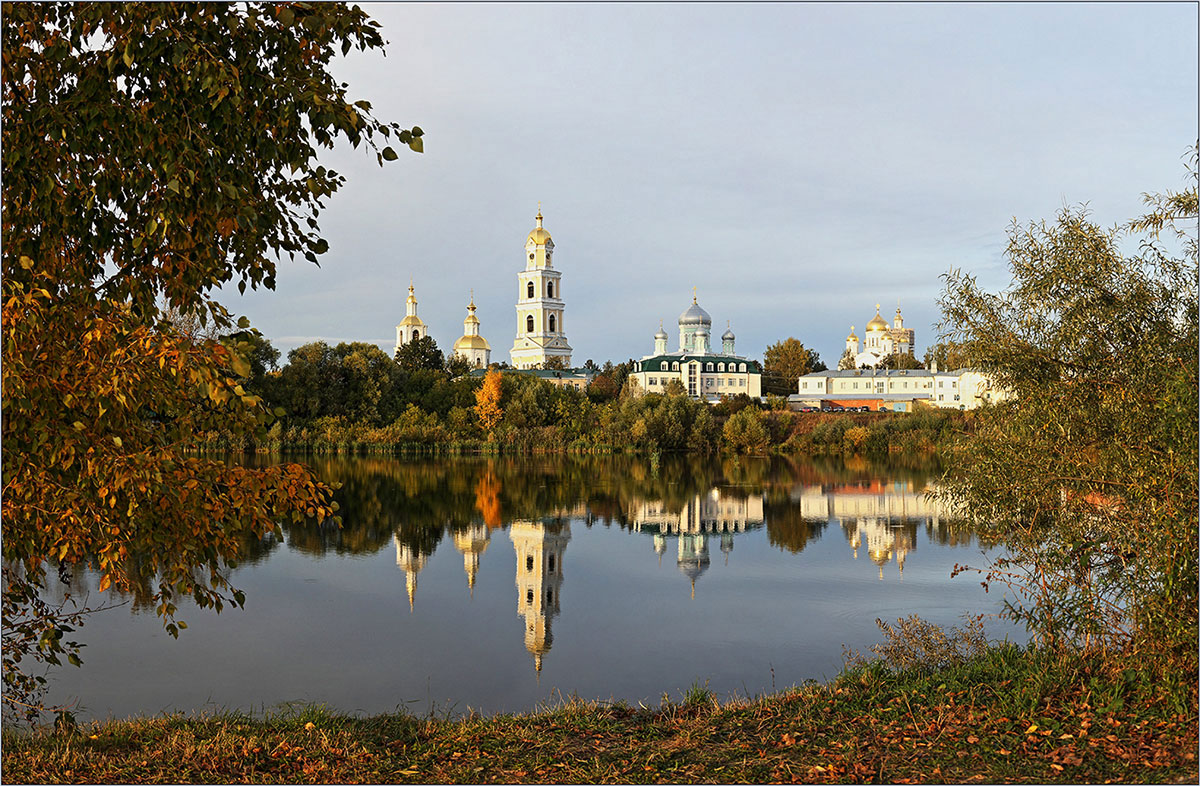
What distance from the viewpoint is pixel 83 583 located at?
1193cm

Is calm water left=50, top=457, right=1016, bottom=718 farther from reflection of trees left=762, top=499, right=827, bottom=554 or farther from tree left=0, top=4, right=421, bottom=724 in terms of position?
tree left=0, top=4, right=421, bottom=724

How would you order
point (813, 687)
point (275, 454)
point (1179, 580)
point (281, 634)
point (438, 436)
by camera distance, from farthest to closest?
point (438, 436)
point (275, 454)
point (281, 634)
point (813, 687)
point (1179, 580)

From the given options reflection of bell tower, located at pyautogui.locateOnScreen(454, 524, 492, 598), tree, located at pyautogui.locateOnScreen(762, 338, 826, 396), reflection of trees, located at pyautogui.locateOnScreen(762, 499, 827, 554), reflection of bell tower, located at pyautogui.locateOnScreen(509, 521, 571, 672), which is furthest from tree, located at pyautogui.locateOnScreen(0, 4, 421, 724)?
tree, located at pyautogui.locateOnScreen(762, 338, 826, 396)

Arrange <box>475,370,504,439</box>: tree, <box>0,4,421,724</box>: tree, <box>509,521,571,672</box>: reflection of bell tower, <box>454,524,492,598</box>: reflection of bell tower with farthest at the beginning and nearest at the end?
<box>475,370,504,439</box>: tree < <box>454,524,492,598</box>: reflection of bell tower < <box>509,521,571,672</box>: reflection of bell tower < <box>0,4,421,724</box>: tree

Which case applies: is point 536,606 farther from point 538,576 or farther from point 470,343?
point 470,343

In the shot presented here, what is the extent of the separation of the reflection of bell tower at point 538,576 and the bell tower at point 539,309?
64449 mm

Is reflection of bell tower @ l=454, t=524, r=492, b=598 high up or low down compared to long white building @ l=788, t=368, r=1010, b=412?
down

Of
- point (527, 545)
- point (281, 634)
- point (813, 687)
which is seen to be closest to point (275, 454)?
point (527, 545)

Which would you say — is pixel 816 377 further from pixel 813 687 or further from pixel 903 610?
pixel 813 687

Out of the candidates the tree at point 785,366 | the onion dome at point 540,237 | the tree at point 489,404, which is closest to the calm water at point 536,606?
the tree at point 489,404

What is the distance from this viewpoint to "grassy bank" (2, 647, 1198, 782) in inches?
183

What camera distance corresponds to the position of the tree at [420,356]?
52344 mm

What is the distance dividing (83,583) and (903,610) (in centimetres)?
1049

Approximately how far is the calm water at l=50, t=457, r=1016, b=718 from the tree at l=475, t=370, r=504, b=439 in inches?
797
